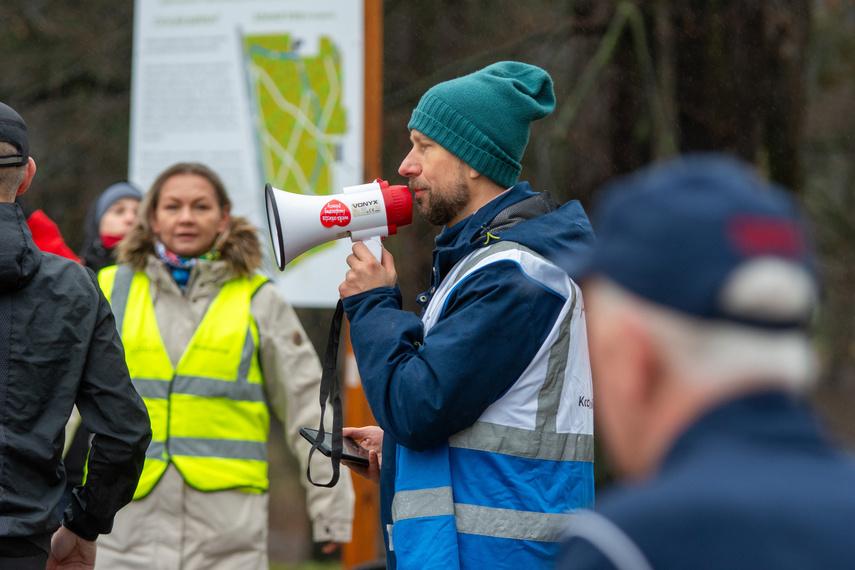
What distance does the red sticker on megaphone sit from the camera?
2984 mm

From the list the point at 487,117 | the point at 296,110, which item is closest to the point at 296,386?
the point at 487,117

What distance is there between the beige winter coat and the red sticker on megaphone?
102 cm

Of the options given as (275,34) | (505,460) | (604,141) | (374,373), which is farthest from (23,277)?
(604,141)

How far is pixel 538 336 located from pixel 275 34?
11.7ft

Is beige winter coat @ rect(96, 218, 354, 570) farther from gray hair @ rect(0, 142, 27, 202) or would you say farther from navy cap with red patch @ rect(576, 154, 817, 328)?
navy cap with red patch @ rect(576, 154, 817, 328)

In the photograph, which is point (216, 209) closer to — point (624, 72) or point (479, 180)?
point (479, 180)

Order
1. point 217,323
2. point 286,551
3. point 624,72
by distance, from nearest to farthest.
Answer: point 217,323
point 624,72
point 286,551

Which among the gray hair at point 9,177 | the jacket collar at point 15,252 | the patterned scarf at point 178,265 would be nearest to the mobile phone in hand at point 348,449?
the jacket collar at point 15,252

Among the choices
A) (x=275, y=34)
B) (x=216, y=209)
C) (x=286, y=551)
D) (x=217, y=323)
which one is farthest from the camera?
(x=286, y=551)

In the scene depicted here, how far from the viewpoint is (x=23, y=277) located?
2.57 m

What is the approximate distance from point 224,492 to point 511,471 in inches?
64.6

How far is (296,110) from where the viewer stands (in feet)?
18.0

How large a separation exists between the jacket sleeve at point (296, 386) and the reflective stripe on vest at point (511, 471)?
4.32 feet

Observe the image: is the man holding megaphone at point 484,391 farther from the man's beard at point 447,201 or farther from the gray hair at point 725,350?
the gray hair at point 725,350
